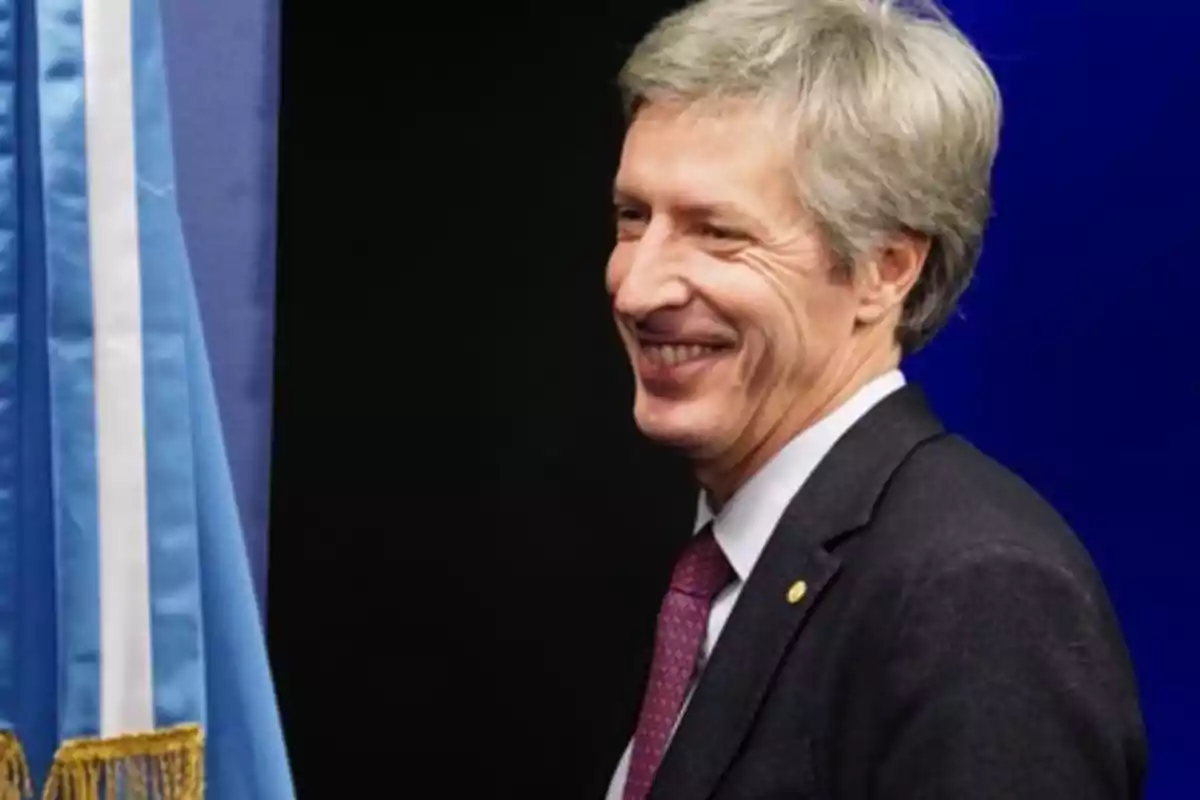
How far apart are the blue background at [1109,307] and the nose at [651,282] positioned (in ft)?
1.93

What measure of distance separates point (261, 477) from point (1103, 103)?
37.8 inches

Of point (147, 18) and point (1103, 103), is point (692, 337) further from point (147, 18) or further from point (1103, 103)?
point (1103, 103)

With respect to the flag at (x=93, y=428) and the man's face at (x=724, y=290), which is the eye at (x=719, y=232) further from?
the flag at (x=93, y=428)

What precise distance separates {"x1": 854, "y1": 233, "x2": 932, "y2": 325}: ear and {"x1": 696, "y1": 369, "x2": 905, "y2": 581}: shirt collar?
2.2 inches

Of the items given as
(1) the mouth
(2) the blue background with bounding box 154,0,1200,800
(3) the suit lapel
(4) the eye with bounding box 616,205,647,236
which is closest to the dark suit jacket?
(3) the suit lapel

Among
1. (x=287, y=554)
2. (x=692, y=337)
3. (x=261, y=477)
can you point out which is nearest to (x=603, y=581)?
(x=287, y=554)

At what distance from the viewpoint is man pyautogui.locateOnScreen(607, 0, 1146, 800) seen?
912mm

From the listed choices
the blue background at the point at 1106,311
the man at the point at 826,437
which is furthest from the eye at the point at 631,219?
the blue background at the point at 1106,311

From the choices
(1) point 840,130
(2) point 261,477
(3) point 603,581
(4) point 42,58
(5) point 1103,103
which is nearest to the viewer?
(4) point 42,58

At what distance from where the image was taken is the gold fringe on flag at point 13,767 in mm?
938

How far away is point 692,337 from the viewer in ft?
3.65

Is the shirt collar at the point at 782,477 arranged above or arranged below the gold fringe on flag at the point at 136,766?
above

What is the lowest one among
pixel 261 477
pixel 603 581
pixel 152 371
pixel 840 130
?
pixel 603 581

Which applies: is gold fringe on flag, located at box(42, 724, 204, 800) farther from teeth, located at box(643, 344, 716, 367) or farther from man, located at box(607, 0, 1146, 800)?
teeth, located at box(643, 344, 716, 367)
